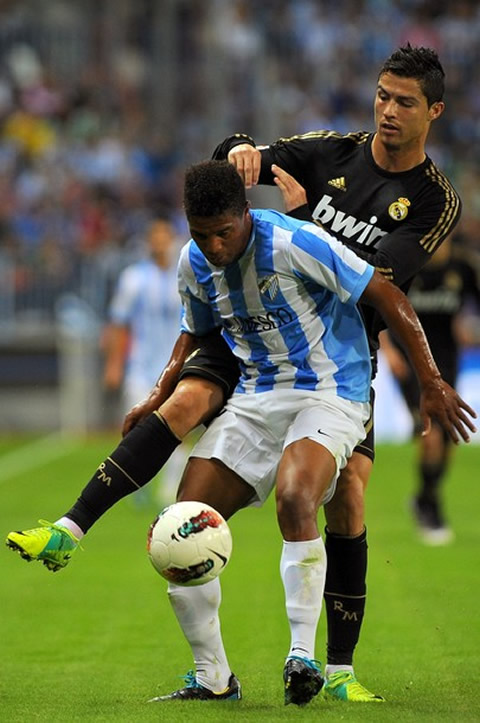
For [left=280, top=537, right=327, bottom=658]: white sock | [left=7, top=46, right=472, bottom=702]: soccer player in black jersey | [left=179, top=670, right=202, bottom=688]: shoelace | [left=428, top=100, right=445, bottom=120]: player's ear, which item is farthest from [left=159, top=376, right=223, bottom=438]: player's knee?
[left=428, top=100, right=445, bottom=120]: player's ear

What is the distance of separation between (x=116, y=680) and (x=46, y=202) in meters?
17.0

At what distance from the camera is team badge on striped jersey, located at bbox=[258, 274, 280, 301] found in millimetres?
5504

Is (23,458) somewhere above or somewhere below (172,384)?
below

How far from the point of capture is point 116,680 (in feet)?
19.9

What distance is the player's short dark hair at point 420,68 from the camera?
5734mm

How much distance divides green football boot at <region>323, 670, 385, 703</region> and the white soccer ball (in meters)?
0.79

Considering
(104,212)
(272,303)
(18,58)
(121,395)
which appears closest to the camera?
(272,303)

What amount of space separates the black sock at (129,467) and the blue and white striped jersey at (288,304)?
433 millimetres

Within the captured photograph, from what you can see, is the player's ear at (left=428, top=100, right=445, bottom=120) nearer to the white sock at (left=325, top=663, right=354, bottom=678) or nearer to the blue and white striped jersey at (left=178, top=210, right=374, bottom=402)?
the blue and white striped jersey at (left=178, top=210, right=374, bottom=402)

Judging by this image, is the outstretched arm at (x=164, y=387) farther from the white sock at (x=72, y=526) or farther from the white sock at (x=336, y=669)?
the white sock at (x=336, y=669)

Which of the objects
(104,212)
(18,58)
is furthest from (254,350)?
(18,58)

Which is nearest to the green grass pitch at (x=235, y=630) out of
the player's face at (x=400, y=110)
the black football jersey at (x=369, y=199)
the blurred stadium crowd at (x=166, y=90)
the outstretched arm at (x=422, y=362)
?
the outstretched arm at (x=422, y=362)

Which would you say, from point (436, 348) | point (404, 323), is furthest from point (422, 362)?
point (436, 348)

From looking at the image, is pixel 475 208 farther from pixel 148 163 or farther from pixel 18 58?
pixel 18 58
